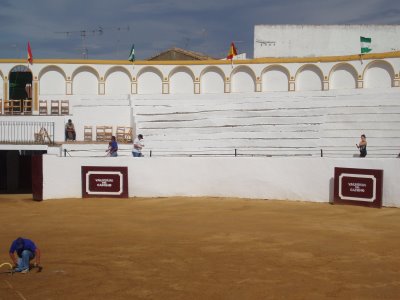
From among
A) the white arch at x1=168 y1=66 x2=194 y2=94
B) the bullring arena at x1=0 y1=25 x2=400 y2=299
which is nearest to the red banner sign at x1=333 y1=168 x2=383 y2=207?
the bullring arena at x1=0 y1=25 x2=400 y2=299

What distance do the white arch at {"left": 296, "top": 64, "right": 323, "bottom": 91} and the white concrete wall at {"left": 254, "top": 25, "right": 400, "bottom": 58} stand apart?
6381 millimetres

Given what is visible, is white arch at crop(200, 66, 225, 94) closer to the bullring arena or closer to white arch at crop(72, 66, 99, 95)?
the bullring arena

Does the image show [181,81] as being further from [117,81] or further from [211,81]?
[117,81]

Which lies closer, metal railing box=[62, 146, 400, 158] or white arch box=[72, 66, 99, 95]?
metal railing box=[62, 146, 400, 158]

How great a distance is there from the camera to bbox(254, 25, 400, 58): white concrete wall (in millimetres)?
42188

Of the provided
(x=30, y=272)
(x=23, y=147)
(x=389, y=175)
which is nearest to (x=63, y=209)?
(x=23, y=147)

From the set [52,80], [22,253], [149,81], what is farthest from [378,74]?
[22,253]

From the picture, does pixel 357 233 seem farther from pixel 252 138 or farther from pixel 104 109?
pixel 104 109

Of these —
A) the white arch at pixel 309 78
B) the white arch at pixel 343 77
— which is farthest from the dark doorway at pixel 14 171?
the white arch at pixel 343 77

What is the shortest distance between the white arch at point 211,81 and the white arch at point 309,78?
5704 mm

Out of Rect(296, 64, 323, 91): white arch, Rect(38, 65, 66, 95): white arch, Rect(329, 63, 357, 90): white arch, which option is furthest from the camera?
Rect(38, 65, 66, 95): white arch

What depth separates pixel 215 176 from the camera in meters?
23.1

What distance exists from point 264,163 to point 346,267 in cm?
1136

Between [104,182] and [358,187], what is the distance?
37.4ft
